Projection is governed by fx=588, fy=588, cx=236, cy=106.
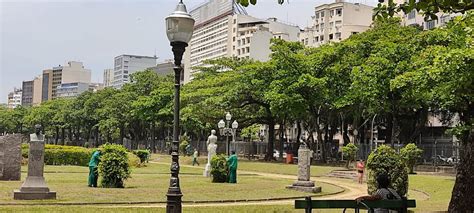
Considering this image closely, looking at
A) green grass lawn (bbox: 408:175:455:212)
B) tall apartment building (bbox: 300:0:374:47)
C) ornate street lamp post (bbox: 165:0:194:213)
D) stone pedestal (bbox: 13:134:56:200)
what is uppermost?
tall apartment building (bbox: 300:0:374:47)

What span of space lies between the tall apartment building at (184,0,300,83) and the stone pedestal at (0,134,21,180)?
266 feet

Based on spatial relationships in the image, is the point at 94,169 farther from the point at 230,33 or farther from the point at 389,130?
the point at 230,33

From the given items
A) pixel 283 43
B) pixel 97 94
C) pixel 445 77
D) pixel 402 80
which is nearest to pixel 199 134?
pixel 97 94

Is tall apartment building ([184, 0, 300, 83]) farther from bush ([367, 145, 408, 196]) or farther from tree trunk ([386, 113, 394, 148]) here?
bush ([367, 145, 408, 196])

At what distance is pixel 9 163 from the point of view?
22938 millimetres

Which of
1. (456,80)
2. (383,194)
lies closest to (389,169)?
(383,194)

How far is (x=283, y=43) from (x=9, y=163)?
2754 cm

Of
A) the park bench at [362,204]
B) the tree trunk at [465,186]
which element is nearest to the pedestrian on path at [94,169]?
the tree trunk at [465,186]

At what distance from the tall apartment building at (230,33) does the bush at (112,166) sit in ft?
275

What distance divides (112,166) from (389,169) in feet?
32.7

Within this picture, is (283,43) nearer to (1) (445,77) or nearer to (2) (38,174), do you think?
(1) (445,77)

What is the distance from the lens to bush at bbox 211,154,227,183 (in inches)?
959

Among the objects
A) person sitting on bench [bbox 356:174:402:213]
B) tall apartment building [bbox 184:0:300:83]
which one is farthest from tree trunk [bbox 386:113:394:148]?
tall apartment building [bbox 184:0:300:83]

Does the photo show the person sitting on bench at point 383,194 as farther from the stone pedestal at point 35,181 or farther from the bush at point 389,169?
the stone pedestal at point 35,181
